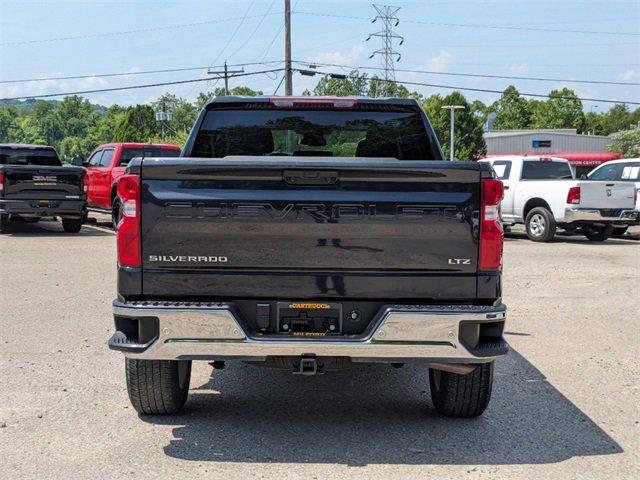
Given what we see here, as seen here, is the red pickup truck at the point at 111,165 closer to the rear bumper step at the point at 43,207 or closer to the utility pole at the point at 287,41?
the rear bumper step at the point at 43,207

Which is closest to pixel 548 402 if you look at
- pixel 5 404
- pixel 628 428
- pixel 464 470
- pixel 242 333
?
pixel 628 428

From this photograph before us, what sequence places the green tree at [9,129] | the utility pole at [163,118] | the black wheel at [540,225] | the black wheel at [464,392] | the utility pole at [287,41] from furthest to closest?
1. the green tree at [9,129]
2. the utility pole at [163,118]
3. the utility pole at [287,41]
4. the black wheel at [540,225]
5. the black wheel at [464,392]

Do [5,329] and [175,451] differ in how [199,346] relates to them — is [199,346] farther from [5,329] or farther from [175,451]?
[5,329]

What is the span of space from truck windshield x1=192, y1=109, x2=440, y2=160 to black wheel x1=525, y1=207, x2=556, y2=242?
40.2 ft

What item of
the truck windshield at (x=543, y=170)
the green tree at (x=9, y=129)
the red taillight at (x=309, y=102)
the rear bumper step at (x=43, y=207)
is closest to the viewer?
the red taillight at (x=309, y=102)

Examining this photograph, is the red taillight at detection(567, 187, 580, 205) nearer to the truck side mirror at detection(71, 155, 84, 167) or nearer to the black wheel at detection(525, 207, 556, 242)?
the black wheel at detection(525, 207, 556, 242)

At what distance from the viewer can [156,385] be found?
4.92 meters

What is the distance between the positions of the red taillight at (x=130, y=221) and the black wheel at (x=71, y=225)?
1516cm

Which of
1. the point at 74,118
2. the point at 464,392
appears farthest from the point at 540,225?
the point at 74,118

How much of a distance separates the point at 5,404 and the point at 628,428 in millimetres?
4105

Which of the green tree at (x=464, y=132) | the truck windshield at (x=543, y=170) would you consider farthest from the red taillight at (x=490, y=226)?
the green tree at (x=464, y=132)

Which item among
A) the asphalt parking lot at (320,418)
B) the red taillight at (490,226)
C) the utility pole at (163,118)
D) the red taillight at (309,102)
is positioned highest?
the utility pole at (163,118)

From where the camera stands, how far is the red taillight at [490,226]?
14.1ft

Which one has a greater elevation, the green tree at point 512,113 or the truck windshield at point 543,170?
the green tree at point 512,113
